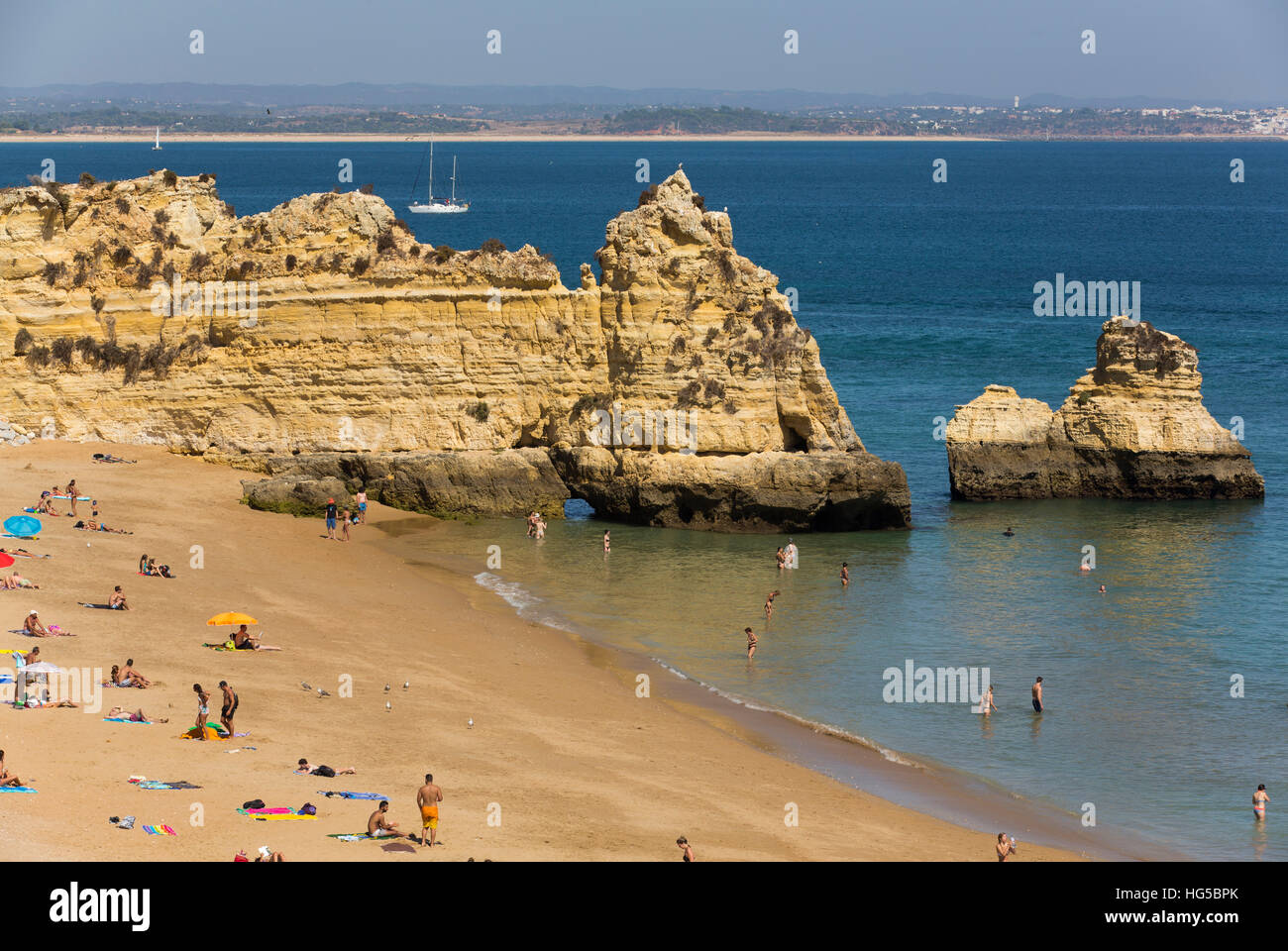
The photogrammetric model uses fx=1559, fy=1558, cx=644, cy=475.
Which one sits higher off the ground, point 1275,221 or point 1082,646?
point 1275,221

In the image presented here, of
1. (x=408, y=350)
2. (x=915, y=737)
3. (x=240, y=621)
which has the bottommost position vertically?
(x=915, y=737)

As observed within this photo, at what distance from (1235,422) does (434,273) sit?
26839 millimetres

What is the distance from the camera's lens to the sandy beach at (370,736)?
20.2 m

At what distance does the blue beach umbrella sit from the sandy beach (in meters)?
0.32

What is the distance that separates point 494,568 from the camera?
36.7 meters

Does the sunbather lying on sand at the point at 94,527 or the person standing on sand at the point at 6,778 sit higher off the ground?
the sunbather lying on sand at the point at 94,527

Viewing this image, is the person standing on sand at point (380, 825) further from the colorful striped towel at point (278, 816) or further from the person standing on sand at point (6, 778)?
the person standing on sand at point (6, 778)

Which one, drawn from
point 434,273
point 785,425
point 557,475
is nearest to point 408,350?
point 434,273

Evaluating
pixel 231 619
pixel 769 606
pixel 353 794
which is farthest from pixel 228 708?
pixel 769 606

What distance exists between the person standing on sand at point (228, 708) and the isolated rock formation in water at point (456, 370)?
16273 millimetres

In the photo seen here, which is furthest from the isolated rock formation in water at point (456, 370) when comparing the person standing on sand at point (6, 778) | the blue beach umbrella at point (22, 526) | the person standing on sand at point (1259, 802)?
the person standing on sand at point (6, 778)

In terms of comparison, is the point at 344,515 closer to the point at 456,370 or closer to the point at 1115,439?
the point at 456,370

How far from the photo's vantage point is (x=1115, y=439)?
141 ft

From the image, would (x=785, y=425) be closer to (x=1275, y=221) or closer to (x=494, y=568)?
(x=494, y=568)
